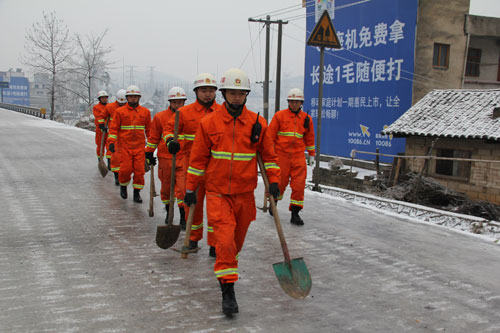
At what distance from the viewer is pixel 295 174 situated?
740 centimetres

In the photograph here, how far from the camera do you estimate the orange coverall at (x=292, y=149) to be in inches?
291

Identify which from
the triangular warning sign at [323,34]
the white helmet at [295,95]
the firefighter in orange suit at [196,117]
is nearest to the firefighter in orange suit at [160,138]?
the firefighter in orange suit at [196,117]

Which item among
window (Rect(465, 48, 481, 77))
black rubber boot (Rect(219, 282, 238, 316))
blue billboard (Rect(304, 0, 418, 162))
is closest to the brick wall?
blue billboard (Rect(304, 0, 418, 162))

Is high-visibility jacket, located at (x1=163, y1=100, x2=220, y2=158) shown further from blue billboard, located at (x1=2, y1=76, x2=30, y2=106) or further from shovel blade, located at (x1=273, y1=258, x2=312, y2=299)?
blue billboard, located at (x1=2, y1=76, x2=30, y2=106)

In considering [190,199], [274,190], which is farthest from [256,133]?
[190,199]

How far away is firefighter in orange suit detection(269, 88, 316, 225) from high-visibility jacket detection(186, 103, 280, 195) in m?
3.03

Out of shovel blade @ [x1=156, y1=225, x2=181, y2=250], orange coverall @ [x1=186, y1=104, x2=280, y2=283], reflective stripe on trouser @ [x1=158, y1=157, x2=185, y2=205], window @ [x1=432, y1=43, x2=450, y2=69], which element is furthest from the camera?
window @ [x1=432, y1=43, x2=450, y2=69]

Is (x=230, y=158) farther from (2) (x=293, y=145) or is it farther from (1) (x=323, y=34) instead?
(1) (x=323, y=34)

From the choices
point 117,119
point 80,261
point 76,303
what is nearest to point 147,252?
point 80,261

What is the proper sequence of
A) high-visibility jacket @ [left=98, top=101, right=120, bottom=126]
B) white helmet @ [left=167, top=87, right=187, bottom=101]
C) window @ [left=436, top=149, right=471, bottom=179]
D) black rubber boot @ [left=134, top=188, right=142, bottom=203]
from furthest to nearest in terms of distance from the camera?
window @ [left=436, top=149, right=471, bottom=179] < high-visibility jacket @ [left=98, top=101, right=120, bottom=126] < black rubber boot @ [left=134, top=188, right=142, bottom=203] < white helmet @ [left=167, top=87, right=187, bottom=101]

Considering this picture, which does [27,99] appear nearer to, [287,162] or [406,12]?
[406,12]

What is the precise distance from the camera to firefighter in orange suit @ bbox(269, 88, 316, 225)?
739 centimetres

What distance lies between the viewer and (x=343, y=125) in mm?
26484

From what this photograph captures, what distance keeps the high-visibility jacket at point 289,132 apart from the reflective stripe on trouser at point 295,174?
0.10m
